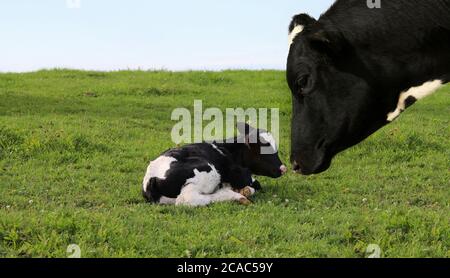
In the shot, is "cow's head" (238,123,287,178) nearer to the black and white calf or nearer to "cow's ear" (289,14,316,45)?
the black and white calf

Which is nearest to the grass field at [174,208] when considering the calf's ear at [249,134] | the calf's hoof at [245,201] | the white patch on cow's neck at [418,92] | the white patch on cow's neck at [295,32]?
the calf's hoof at [245,201]

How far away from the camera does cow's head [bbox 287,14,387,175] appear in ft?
20.3

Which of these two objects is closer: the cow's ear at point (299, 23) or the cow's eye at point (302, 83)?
the cow's eye at point (302, 83)

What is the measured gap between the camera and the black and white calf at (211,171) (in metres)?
11.0

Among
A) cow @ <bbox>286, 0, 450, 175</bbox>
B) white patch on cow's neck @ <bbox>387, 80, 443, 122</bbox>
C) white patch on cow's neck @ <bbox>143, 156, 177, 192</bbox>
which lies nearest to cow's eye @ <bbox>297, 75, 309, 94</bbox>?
cow @ <bbox>286, 0, 450, 175</bbox>

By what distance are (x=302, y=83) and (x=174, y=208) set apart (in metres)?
4.55

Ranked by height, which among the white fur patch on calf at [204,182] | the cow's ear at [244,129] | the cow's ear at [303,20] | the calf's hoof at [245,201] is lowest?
the calf's hoof at [245,201]

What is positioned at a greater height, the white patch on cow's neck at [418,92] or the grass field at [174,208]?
the white patch on cow's neck at [418,92]

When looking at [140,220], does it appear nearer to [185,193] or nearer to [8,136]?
[185,193]

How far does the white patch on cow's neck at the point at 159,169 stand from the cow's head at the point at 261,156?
1.78 metres

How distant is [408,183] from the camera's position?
13.4 m

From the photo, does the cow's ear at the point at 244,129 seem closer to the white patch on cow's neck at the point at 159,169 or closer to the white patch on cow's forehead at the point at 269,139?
the white patch on cow's forehead at the point at 269,139

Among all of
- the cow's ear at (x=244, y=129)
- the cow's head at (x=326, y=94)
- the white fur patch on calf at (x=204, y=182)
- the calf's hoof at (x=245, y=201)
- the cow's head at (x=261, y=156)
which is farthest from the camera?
the cow's ear at (x=244, y=129)

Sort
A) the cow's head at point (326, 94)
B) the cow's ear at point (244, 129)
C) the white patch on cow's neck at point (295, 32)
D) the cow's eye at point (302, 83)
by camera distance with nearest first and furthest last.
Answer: the cow's head at point (326, 94) < the cow's eye at point (302, 83) < the white patch on cow's neck at point (295, 32) < the cow's ear at point (244, 129)
